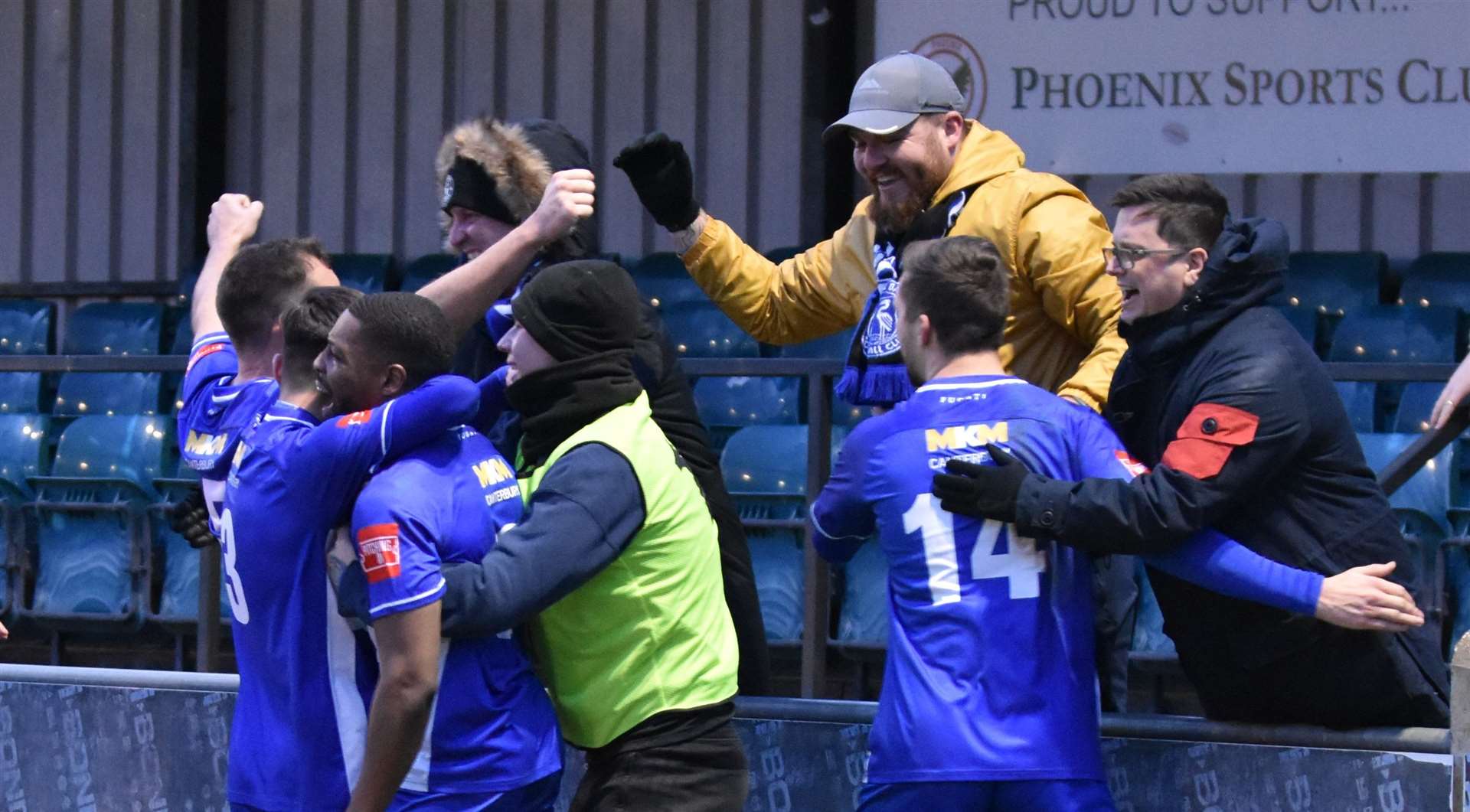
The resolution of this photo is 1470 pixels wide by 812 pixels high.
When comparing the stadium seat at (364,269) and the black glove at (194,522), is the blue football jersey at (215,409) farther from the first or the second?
the stadium seat at (364,269)

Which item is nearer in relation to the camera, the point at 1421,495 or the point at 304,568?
the point at 304,568

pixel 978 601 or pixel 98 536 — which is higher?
pixel 978 601

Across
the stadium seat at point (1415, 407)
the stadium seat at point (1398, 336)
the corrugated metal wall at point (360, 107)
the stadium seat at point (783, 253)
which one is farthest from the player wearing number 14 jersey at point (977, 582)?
the corrugated metal wall at point (360, 107)

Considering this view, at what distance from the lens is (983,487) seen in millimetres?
3113

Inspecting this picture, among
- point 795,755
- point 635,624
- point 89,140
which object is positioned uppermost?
point 89,140

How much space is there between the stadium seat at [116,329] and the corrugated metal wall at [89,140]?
106 centimetres

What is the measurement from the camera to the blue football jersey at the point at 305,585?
9.72ft

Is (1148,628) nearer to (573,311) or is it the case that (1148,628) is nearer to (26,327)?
(573,311)

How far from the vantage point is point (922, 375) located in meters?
3.30

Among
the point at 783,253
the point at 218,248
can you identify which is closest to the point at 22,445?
the point at 783,253

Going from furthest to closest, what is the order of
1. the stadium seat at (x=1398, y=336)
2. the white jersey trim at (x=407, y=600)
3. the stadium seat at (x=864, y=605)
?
the stadium seat at (x=1398, y=336) < the stadium seat at (x=864, y=605) < the white jersey trim at (x=407, y=600)

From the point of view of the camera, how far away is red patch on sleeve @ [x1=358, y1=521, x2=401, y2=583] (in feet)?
9.30

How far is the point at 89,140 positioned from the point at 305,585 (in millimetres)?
8734

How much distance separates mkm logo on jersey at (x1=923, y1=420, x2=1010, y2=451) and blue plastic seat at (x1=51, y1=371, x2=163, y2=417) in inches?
206
